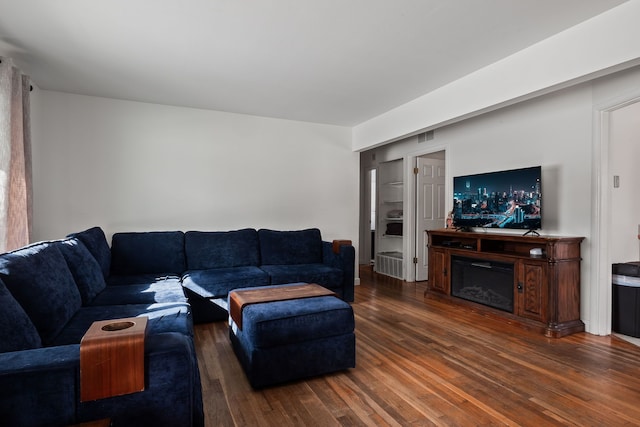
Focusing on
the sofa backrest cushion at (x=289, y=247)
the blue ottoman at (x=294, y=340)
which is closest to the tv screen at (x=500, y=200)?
the sofa backrest cushion at (x=289, y=247)

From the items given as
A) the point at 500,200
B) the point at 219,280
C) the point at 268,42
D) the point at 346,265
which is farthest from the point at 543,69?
the point at 219,280

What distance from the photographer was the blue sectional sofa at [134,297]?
1.11 m

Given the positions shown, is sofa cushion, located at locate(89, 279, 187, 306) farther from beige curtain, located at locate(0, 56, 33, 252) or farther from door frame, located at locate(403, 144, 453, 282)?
door frame, located at locate(403, 144, 453, 282)

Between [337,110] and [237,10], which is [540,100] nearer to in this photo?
[337,110]

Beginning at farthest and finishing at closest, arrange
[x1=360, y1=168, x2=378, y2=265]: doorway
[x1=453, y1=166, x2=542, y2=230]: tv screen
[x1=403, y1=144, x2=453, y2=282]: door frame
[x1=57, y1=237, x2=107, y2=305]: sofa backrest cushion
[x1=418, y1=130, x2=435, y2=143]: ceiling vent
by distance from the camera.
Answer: [x1=360, y1=168, x2=378, y2=265]: doorway → [x1=403, y1=144, x2=453, y2=282]: door frame → [x1=418, y1=130, x2=435, y2=143]: ceiling vent → [x1=453, y1=166, x2=542, y2=230]: tv screen → [x1=57, y1=237, x2=107, y2=305]: sofa backrest cushion

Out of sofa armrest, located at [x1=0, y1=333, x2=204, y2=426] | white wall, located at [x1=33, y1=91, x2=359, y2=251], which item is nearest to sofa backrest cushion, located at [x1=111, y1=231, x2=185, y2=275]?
white wall, located at [x1=33, y1=91, x2=359, y2=251]

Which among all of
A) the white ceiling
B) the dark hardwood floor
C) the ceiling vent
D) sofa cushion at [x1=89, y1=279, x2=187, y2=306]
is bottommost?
the dark hardwood floor

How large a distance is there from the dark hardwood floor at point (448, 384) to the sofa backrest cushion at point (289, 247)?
125 centimetres

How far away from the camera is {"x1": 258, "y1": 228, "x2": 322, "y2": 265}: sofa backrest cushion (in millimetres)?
4426

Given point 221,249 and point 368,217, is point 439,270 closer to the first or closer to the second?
point 221,249

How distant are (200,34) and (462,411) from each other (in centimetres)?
306

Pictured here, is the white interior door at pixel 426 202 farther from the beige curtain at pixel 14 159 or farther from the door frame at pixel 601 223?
the beige curtain at pixel 14 159

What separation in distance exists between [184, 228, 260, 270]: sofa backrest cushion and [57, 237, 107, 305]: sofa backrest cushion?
4.13 ft

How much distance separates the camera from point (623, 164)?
3369 millimetres
